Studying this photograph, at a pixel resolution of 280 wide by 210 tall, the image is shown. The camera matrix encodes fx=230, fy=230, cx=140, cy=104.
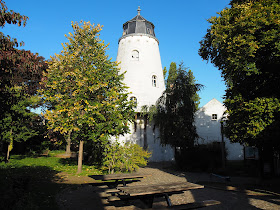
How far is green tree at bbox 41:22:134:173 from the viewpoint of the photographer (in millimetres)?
13555

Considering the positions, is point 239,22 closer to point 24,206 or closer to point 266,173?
point 266,173

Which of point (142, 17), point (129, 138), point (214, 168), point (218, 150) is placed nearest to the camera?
point (214, 168)

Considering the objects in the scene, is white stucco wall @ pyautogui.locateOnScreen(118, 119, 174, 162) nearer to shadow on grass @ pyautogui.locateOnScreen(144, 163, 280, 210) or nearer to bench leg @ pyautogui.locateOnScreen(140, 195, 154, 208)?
shadow on grass @ pyautogui.locateOnScreen(144, 163, 280, 210)

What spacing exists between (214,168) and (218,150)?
2.39 metres

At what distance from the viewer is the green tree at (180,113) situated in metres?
18.0

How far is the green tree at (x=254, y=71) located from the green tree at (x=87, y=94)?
21.9 ft

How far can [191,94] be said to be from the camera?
18.8 metres

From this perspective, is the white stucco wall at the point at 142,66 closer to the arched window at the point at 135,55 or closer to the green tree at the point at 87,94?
the arched window at the point at 135,55

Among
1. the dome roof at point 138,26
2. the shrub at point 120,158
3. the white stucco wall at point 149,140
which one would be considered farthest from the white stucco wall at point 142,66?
the shrub at point 120,158

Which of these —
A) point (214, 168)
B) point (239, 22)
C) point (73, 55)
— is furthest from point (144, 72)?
point (239, 22)

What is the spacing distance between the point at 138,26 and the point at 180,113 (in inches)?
477

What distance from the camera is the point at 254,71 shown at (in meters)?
9.32

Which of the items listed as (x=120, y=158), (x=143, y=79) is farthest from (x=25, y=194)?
(x=143, y=79)

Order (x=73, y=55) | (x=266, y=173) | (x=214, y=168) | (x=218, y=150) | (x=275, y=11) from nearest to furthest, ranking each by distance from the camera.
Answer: (x=275, y=11)
(x=266, y=173)
(x=73, y=55)
(x=214, y=168)
(x=218, y=150)
